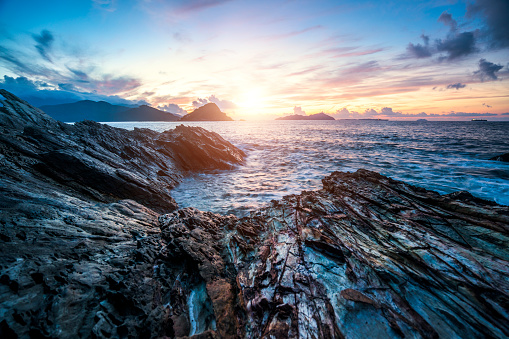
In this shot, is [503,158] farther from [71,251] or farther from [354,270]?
[71,251]

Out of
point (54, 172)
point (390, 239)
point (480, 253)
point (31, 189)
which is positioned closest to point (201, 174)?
point (54, 172)

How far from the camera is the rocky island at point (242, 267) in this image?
344 centimetres

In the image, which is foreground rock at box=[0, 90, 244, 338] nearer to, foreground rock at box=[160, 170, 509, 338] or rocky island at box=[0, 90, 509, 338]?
rocky island at box=[0, 90, 509, 338]

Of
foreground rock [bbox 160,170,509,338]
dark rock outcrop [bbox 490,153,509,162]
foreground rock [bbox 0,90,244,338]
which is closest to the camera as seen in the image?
foreground rock [bbox 0,90,244,338]

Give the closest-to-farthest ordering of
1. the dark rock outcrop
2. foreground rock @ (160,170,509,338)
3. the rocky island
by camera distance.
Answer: the rocky island, foreground rock @ (160,170,509,338), the dark rock outcrop

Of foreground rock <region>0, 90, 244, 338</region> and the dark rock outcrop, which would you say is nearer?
foreground rock <region>0, 90, 244, 338</region>

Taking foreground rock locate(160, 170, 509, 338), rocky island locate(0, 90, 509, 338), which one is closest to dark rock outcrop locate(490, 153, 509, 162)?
foreground rock locate(160, 170, 509, 338)

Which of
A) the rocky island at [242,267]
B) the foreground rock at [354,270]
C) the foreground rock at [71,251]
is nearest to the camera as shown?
the foreground rock at [71,251]

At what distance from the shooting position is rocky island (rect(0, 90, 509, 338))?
11.3 feet

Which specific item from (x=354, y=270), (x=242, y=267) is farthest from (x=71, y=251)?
(x=354, y=270)

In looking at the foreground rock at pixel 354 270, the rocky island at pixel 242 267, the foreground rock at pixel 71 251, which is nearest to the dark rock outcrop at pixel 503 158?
the foreground rock at pixel 354 270

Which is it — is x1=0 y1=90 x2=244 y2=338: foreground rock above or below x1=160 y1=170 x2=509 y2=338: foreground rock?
above

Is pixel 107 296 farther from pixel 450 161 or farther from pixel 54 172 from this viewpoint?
pixel 450 161

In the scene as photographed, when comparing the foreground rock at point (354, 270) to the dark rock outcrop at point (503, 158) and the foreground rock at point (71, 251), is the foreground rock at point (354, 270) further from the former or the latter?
the dark rock outcrop at point (503, 158)
